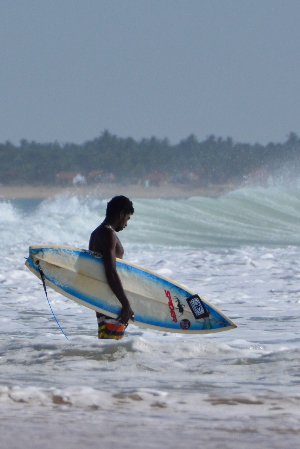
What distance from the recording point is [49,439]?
235cm

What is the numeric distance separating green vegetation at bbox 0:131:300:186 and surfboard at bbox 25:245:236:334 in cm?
8834

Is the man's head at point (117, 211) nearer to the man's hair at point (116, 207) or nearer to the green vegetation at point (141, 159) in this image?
the man's hair at point (116, 207)

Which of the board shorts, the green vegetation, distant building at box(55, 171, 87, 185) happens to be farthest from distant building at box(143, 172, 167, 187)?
the board shorts

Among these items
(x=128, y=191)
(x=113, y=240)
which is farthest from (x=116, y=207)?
(x=128, y=191)

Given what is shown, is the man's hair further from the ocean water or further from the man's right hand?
the ocean water

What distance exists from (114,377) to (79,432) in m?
0.94

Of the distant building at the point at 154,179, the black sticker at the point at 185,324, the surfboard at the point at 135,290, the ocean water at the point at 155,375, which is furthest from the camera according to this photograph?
the distant building at the point at 154,179

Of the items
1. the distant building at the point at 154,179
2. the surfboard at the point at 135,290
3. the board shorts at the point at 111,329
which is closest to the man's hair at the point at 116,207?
the surfboard at the point at 135,290

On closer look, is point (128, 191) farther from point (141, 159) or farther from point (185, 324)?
point (185, 324)

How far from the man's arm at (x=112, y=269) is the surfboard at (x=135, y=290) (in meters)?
0.28

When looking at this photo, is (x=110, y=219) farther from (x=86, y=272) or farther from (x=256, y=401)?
(x=256, y=401)

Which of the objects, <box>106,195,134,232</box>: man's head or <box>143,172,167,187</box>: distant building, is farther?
<box>143,172,167,187</box>: distant building

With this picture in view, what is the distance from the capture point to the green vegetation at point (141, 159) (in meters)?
96.9

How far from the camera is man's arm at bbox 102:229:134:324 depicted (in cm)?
341
